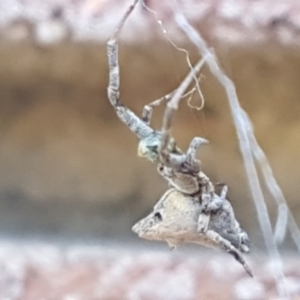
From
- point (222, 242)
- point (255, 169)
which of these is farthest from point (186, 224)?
point (255, 169)

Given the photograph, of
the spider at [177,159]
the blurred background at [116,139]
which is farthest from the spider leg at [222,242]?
the blurred background at [116,139]

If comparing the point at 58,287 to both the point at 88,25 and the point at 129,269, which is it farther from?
the point at 88,25

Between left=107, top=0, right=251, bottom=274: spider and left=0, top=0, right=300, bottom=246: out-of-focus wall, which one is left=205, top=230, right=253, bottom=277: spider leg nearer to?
left=107, top=0, right=251, bottom=274: spider

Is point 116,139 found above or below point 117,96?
above

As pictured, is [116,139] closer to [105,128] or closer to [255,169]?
[105,128]

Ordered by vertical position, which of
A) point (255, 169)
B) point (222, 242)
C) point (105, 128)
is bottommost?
point (222, 242)

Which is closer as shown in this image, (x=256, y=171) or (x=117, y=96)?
(x=117, y=96)
